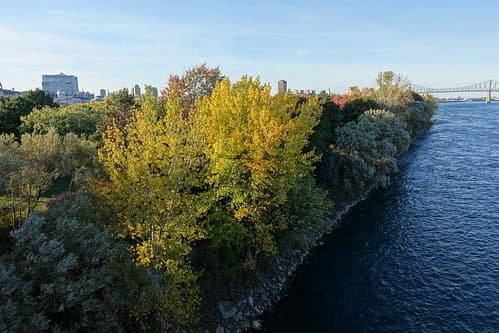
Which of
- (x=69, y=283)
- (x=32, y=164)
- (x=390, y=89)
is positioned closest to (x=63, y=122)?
(x=32, y=164)

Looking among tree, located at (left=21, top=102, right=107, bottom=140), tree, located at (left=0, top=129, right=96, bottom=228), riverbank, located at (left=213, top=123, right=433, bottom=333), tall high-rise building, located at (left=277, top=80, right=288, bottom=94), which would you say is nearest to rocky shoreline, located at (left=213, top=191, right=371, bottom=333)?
riverbank, located at (left=213, top=123, right=433, bottom=333)

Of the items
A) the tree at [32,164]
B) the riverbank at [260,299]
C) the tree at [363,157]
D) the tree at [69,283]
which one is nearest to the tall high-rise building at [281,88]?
the tree at [363,157]

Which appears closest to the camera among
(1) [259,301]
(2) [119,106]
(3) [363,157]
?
(1) [259,301]

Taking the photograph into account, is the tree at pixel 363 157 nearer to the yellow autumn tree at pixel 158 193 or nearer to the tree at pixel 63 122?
the yellow autumn tree at pixel 158 193

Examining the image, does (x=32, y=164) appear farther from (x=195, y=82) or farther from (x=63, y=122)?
(x=195, y=82)

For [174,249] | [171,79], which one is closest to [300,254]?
[174,249]

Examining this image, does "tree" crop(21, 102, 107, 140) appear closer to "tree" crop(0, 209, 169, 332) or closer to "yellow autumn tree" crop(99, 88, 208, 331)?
"yellow autumn tree" crop(99, 88, 208, 331)

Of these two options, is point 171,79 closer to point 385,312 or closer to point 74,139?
point 74,139
